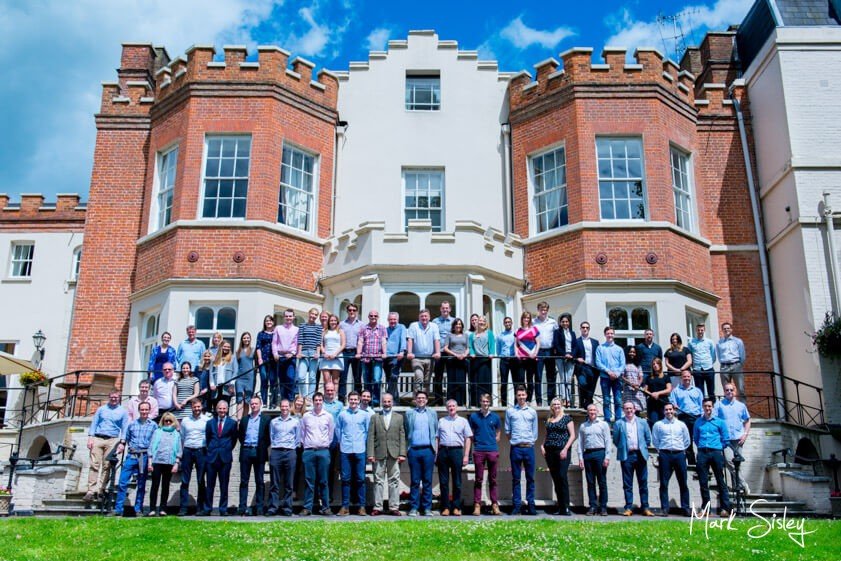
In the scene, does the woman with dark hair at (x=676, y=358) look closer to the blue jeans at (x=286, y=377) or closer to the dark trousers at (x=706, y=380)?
the dark trousers at (x=706, y=380)

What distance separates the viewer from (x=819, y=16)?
65.1 feet

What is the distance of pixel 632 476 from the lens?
472 inches

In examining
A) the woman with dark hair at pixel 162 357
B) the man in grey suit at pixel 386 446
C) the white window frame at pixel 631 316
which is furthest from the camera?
the white window frame at pixel 631 316

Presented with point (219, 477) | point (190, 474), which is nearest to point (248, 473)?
A: point (219, 477)

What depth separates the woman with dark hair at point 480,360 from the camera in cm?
1388

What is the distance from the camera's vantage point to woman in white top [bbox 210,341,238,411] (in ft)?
45.4

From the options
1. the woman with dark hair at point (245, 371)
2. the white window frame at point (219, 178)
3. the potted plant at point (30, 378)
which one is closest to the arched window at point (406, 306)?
the white window frame at point (219, 178)

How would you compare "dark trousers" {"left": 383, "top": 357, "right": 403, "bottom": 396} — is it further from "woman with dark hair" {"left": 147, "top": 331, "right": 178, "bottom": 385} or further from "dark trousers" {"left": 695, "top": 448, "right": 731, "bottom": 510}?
"dark trousers" {"left": 695, "top": 448, "right": 731, "bottom": 510}

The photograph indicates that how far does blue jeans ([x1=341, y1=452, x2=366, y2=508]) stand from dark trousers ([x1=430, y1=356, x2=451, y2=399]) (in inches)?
94.1

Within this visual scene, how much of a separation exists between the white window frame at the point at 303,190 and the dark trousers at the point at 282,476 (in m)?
7.45

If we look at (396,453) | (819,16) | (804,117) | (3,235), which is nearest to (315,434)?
(396,453)

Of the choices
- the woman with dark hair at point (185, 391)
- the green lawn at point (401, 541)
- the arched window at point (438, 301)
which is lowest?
the green lawn at point (401, 541)

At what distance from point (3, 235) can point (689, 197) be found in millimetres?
20792

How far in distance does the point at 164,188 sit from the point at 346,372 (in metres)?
7.69
